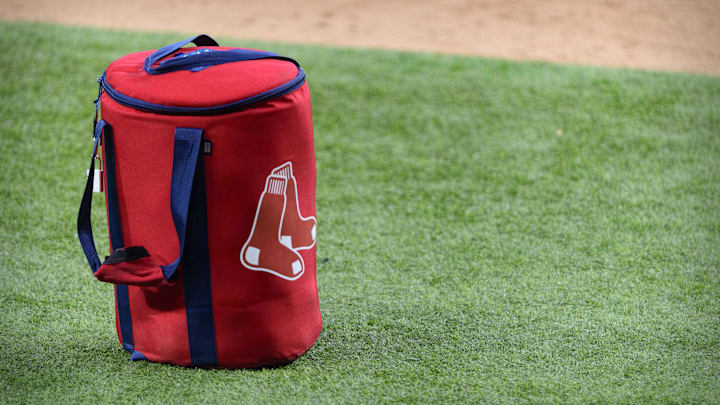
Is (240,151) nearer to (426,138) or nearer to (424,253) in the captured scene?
(424,253)

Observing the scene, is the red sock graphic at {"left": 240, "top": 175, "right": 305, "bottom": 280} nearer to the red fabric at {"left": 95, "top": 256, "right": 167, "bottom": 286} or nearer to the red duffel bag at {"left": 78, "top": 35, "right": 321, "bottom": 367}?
the red duffel bag at {"left": 78, "top": 35, "right": 321, "bottom": 367}

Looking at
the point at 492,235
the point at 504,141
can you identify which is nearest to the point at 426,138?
the point at 504,141

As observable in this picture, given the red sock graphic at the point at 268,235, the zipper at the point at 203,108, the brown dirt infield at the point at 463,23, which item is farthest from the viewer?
the brown dirt infield at the point at 463,23

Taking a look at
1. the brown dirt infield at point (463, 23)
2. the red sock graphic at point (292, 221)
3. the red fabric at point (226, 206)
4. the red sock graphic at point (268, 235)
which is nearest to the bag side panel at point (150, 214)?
the red fabric at point (226, 206)

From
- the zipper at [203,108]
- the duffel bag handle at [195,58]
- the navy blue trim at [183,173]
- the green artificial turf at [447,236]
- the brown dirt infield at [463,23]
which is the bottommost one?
Result: the green artificial turf at [447,236]

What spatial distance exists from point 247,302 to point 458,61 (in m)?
3.41

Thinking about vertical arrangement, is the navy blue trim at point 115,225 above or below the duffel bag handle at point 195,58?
below

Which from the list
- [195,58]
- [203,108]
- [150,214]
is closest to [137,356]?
[150,214]

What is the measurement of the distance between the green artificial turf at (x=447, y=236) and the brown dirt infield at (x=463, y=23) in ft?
1.84

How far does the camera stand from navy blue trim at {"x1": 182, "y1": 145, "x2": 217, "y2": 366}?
2.04m

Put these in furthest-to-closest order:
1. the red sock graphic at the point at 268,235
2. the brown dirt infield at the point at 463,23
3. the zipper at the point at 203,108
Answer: the brown dirt infield at the point at 463,23, the red sock graphic at the point at 268,235, the zipper at the point at 203,108

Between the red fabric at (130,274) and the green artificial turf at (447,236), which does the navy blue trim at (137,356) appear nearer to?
the green artificial turf at (447,236)

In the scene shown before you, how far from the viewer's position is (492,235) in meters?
3.31

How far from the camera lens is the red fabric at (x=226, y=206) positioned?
2.00 m
